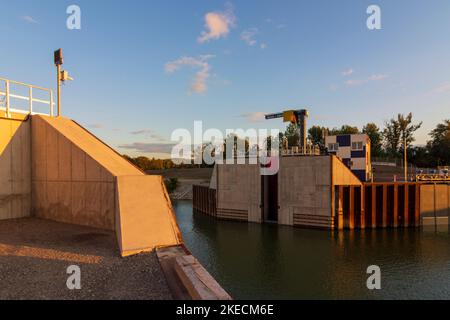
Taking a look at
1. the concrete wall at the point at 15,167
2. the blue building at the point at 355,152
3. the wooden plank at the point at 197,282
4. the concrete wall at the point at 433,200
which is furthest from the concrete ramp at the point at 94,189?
the blue building at the point at 355,152

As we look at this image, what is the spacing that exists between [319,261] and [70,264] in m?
14.6

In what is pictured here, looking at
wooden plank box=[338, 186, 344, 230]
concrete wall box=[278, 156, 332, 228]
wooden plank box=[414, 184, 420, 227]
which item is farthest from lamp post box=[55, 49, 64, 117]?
wooden plank box=[414, 184, 420, 227]

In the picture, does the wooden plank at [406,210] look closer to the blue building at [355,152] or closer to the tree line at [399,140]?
the blue building at [355,152]

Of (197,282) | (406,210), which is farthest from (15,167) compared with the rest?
(406,210)

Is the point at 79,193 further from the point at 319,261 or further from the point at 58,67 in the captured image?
the point at 319,261

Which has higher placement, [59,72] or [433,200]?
[59,72]

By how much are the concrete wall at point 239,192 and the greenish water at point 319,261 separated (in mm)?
2124

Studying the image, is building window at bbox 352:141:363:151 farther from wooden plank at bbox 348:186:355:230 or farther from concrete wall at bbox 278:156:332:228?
concrete wall at bbox 278:156:332:228

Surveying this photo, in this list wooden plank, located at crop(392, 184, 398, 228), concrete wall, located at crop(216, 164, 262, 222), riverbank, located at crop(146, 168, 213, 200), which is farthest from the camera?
riverbank, located at crop(146, 168, 213, 200)

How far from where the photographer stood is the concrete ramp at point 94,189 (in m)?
10.4

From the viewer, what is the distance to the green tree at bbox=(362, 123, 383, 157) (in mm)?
79688

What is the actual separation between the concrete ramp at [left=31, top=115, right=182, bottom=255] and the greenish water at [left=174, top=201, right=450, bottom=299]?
5554 millimetres

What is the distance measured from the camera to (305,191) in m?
25.6
